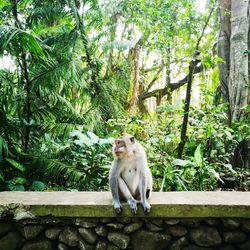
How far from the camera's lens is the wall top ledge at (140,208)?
3006 millimetres

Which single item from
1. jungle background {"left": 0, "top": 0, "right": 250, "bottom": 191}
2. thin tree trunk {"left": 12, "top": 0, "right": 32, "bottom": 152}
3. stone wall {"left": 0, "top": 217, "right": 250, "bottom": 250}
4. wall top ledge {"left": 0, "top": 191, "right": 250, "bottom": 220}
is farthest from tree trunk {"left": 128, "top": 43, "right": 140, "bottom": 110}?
stone wall {"left": 0, "top": 217, "right": 250, "bottom": 250}

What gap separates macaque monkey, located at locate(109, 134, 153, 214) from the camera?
119 inches

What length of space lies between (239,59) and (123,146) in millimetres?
4578

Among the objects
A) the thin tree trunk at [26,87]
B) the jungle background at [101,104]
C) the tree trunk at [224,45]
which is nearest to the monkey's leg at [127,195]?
the jungle background at [101,104]

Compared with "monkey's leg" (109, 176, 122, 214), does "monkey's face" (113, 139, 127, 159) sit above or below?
above

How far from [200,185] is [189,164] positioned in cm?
45

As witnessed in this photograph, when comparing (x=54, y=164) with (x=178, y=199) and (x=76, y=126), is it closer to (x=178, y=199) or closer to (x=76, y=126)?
(x=76, y=126)

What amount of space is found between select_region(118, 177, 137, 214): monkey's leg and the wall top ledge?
A: 7cm

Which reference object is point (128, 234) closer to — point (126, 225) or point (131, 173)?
point (126, 225)

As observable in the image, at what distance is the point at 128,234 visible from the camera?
3.14 metres

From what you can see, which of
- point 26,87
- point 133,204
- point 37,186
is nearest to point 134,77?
point 26,87

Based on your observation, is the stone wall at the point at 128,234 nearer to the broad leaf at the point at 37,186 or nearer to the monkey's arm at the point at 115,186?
the monkey's arm at the point at 115,186

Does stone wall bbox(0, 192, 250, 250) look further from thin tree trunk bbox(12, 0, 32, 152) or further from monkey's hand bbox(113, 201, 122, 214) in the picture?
thin tree trunk bbox(12, 0, 32, 152)

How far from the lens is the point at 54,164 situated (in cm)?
531
